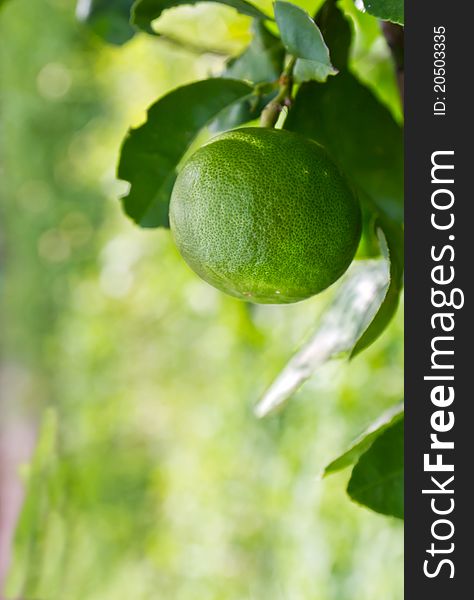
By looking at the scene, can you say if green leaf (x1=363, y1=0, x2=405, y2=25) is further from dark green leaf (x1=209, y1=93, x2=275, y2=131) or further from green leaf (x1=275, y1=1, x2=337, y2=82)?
dark green leaf (x1=209, y1=93, x2=275, y2=131)

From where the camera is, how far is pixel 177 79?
267 centimetres

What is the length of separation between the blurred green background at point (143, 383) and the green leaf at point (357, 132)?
0.56ft

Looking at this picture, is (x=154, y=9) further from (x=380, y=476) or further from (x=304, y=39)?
(x=380, y=476)

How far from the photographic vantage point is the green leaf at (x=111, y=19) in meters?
0.78

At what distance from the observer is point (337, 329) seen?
1.95 feet

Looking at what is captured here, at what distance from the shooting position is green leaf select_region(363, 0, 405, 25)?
44cm

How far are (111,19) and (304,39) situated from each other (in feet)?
1.18

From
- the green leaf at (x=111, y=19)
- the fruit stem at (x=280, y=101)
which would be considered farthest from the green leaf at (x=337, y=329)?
the green leaf at (x=111, y=19)

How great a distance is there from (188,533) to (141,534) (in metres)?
0.51

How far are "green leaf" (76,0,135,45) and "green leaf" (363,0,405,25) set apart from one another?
39 centimetres

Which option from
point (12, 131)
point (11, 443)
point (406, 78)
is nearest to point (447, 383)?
point (406, 78)

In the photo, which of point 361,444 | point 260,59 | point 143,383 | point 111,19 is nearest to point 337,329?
point 361,444

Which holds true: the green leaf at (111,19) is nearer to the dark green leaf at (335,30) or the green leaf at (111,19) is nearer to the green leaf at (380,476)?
the dark green leaf at (335,30)

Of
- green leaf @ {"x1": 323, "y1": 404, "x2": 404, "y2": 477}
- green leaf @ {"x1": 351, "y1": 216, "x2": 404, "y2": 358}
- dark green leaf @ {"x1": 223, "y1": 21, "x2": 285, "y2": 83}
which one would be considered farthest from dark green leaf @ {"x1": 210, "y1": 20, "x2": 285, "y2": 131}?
green leaf @ {"x1": 323, "y1": 404, "x2": 404, "y2": 477}
